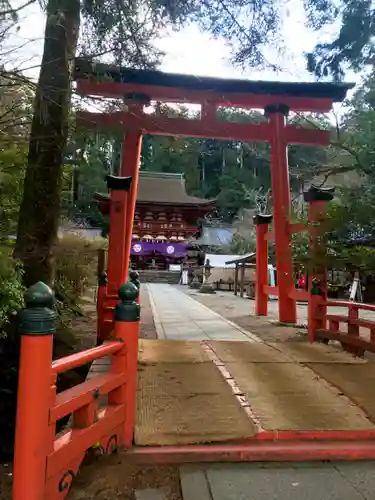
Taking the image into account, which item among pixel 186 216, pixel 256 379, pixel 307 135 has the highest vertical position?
pixel 186 216

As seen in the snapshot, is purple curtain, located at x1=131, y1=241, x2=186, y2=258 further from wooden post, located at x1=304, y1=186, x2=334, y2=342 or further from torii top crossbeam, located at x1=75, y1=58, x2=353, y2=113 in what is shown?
wooden post, located at x1=304, y1=186, x2=334, y2=342

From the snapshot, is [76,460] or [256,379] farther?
[256,379]

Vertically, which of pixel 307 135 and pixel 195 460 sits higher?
pixel 307 135

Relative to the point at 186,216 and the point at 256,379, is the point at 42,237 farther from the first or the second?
the point at 186,216

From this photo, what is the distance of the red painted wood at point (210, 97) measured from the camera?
8.92 metres

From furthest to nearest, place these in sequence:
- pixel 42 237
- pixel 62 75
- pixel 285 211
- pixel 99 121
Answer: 1. pixel 285 211
2. pixel 99 121
3. pixel 42 237
4. pixel 62 75

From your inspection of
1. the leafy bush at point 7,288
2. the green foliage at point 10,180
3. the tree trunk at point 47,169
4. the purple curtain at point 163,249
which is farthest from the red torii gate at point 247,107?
the purple curtain at point 163,249

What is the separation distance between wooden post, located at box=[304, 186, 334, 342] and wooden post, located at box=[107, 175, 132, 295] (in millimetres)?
2946

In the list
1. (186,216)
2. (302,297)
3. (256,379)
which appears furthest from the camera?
(186,216)

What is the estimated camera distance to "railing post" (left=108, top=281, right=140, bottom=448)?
2.77 meters

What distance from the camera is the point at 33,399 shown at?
188 cm

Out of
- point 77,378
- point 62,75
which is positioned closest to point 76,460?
point 62,75

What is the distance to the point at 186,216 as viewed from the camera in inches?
1454

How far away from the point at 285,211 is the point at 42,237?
223 inches
